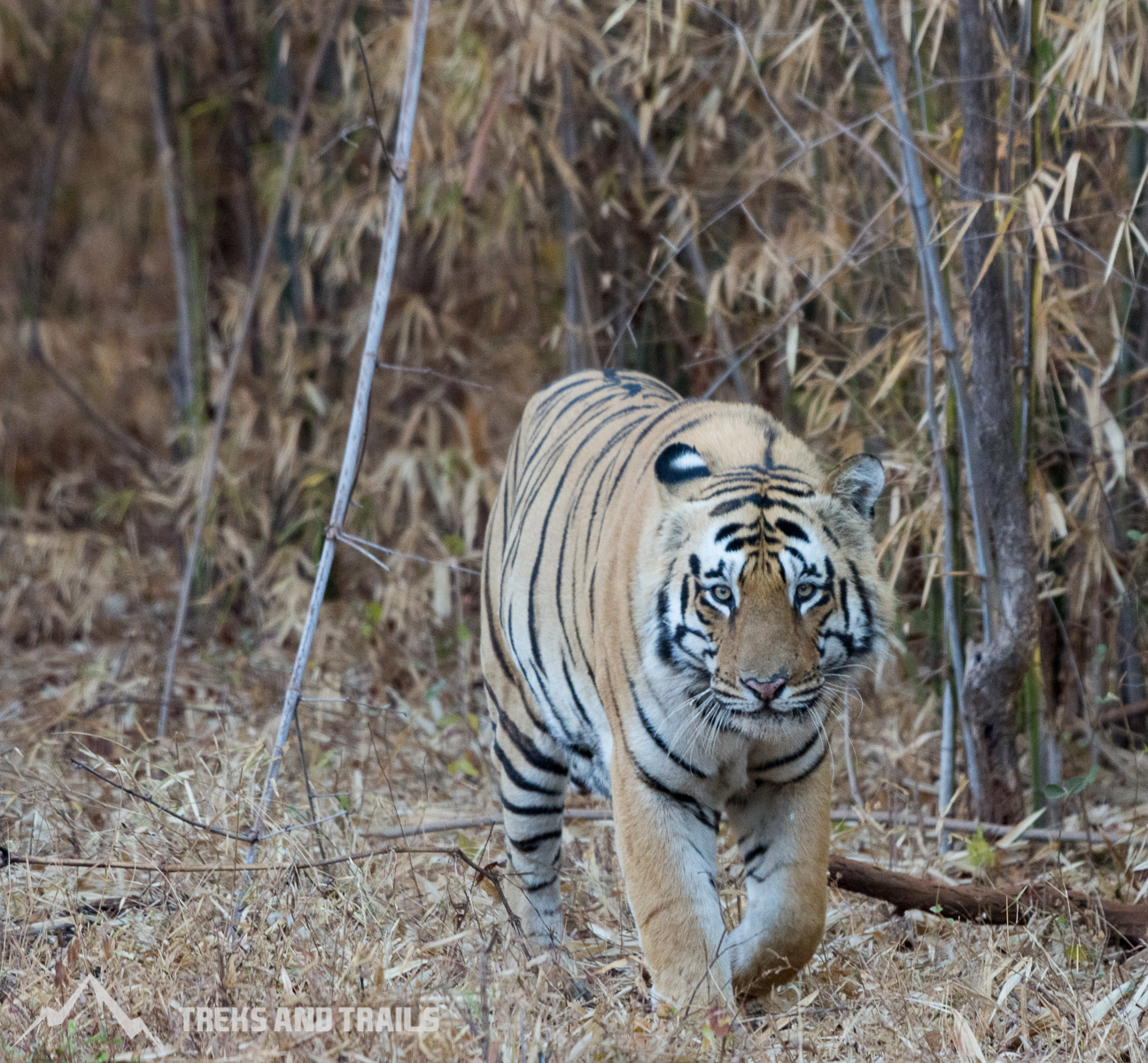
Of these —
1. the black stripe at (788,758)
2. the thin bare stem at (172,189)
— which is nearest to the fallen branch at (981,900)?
the black stripe at (788,758)

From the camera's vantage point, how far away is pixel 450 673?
15.9ft

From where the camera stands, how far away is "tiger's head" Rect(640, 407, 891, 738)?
90.6 inches

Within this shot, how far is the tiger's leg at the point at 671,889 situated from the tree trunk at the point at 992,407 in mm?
1094

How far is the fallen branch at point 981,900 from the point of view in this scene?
271 centimetres

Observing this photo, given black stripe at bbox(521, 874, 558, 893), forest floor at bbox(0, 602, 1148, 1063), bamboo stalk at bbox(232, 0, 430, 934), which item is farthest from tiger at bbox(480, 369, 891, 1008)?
bamboo stalk at bbox(232, 0, 430, 934)

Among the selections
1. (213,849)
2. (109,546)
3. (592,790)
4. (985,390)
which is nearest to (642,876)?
(592,790)

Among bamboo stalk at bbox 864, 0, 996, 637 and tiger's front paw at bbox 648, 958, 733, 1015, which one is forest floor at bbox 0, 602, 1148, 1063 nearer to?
tiger's front paw at bbox 648, 958, 733, 1015

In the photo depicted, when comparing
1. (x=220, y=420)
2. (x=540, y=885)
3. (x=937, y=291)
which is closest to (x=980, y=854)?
(x=540, y=885)

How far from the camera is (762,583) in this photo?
232 centimetres

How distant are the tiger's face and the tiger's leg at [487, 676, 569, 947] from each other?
0.72 m

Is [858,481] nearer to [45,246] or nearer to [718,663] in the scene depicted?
[718,663]

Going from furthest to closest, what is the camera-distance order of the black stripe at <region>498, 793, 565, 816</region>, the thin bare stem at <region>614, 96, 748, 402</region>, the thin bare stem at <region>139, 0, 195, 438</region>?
the thin bare stem at <region>139, 0, 195, 438</region>, the thin bare stem at <region>614, 96, 748, 402</region>, the black stripe at <region>498, 793, 565, 816</region>

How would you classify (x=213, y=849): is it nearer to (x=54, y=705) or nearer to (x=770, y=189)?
(x=54, y=705)

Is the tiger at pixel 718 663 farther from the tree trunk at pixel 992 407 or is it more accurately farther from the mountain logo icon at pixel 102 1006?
the mountain logo icon at pixel 102 1006
